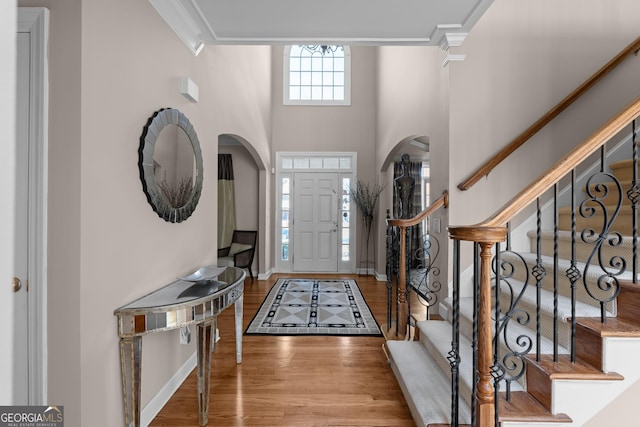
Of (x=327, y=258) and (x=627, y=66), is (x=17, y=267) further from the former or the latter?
(x=327, y=258)

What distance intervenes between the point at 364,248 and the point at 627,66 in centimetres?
465

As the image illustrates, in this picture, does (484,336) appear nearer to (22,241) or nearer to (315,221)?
(22,241)

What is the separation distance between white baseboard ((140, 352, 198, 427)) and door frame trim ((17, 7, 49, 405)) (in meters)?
0.66

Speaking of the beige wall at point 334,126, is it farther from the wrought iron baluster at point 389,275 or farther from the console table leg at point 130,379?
the console table leg at point 130,379

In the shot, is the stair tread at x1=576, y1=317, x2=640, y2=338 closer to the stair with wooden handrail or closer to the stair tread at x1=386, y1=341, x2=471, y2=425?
the stair with wooden handrail

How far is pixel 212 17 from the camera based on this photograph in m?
2.44

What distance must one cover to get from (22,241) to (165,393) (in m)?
1.34

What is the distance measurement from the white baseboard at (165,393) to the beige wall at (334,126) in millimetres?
4751

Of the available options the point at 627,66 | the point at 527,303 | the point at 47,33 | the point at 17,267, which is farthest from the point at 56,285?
the point at 627,66

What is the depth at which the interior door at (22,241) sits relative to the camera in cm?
142

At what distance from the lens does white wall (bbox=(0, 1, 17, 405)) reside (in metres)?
0.55

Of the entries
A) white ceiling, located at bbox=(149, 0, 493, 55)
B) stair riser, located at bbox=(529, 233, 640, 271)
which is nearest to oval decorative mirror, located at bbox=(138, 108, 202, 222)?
white ceiling, located at bbox=(149, 0, 493, 55)

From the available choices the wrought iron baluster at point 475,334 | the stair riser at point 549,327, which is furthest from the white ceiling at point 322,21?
the stair riser at point 549,327

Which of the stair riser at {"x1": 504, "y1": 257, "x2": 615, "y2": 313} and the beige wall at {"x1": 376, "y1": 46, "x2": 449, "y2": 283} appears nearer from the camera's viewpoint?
the stair riser at {"x1": 504, "y1": 257, "x2": 615, "y2": 313}
